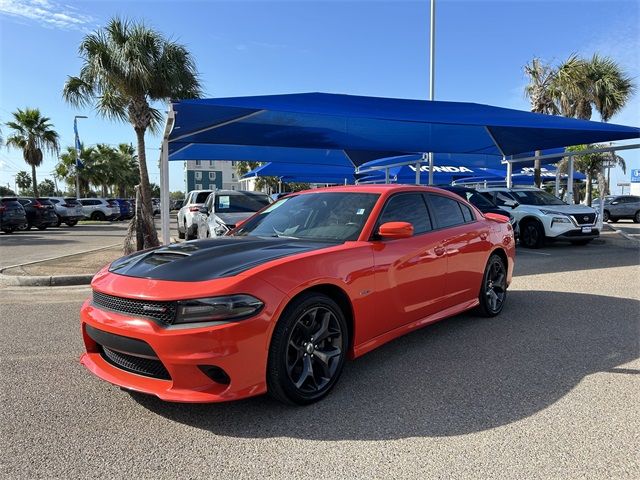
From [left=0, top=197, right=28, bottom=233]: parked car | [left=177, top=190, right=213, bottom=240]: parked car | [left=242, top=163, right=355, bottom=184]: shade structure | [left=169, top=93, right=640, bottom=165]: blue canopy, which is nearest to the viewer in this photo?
[left=169, top=93, right=640, bottom=165]: blue canopy

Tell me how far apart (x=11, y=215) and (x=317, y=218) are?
20.6 metres

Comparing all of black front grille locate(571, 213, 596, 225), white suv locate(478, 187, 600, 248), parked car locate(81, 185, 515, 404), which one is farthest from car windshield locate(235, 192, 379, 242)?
black front grille locate(571, 213, 596, 225)

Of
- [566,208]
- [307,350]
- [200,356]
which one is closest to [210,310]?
[200,356]

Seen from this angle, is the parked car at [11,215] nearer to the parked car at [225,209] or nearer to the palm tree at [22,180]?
the parked car at [225,209]

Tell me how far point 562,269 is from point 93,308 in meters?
8.70

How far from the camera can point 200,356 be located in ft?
9.09

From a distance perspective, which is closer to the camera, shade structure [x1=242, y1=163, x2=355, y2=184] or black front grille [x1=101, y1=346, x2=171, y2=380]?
black front grille [x1=101, y1=346, x2=171, y2=380]

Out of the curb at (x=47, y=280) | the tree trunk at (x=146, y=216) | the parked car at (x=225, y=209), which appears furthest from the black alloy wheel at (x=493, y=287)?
the tree trunk at (x=146, y=216)

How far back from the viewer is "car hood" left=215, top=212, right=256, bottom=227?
1029cm

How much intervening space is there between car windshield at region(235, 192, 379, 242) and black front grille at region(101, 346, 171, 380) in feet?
5.20

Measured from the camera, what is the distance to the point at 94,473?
2.50 meters

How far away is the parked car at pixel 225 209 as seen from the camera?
1062 centimetres

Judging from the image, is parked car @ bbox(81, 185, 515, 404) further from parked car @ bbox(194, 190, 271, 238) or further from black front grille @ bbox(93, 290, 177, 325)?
parked car @ bbox(194, 190, 271, 238)

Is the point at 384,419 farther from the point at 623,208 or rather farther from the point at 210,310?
the point at 623,208
